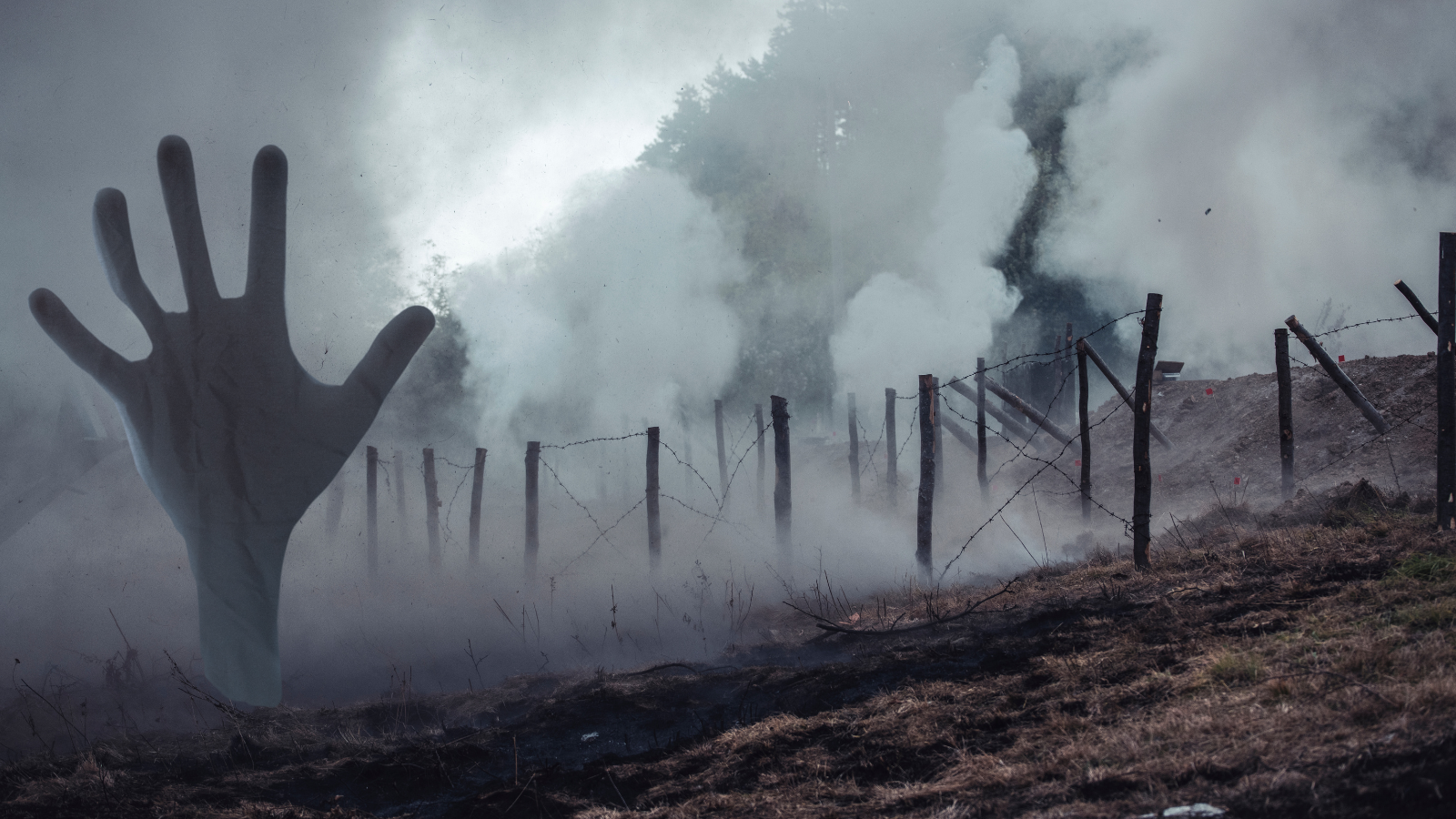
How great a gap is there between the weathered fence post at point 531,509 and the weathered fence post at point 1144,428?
315 inches

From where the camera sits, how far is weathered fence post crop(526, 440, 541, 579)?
1224 centimetres

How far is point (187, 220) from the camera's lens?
5020mm

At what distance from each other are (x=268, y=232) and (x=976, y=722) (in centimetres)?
514

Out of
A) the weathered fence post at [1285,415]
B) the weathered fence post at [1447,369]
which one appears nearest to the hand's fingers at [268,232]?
the weathered fence post at [1447,369]

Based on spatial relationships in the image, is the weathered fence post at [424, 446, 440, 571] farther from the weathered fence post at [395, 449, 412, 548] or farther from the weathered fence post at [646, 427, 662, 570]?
the weathered fence post at [646, 427, 662, 570]

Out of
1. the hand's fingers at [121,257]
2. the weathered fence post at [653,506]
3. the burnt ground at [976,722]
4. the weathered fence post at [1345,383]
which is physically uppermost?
the hand's fingers at [121,257]

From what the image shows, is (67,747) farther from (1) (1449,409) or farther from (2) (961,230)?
(2) (961,230)

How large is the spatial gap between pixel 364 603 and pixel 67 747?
5.57 m

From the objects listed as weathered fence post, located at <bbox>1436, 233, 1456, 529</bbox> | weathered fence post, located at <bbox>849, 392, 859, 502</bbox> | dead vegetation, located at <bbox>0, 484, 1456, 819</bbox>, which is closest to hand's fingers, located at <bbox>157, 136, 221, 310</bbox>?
dead vegetation, located at <bbox>0, 484, 1456, 819</bbox>

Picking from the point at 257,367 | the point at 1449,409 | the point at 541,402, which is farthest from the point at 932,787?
the point at 541,402

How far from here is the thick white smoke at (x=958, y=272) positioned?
26.3 metres

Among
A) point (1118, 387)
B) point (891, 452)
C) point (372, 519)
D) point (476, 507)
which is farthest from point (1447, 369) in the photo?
point (372, 519)

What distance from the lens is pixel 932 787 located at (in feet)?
12.1

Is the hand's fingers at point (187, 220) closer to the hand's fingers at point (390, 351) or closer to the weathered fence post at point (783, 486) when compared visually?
the hand's fingers at point (390, 351)
